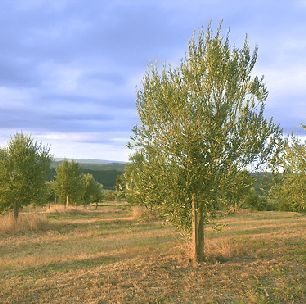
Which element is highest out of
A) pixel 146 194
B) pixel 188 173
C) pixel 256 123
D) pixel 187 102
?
pixel 187 102

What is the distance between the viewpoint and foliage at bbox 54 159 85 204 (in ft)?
138

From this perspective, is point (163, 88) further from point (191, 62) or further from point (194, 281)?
point (194, 281)

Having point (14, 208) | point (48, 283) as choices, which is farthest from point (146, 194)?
point (14, 208)

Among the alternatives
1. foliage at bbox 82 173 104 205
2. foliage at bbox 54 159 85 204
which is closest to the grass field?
foliage at bbox 54 159 85 204

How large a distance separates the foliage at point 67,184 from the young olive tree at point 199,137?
34.0m

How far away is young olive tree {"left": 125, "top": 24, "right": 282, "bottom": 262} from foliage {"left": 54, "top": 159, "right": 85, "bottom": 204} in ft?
112

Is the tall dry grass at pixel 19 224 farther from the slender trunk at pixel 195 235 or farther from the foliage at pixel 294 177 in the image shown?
the foliage at pixel 294 177

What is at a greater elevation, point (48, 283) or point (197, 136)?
point (197, 136)

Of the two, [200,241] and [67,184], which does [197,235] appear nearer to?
[200,241]

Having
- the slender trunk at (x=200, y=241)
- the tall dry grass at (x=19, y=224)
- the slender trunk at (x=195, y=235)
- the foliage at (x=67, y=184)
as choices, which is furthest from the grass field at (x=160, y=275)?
the foliage at (x=67, y=184)

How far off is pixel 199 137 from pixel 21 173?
20.1 metres

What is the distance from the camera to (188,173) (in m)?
9.67

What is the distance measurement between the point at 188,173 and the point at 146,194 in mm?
1999

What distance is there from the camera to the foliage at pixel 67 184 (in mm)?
42156
